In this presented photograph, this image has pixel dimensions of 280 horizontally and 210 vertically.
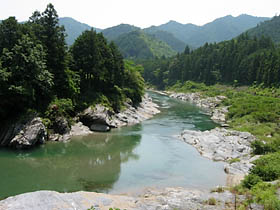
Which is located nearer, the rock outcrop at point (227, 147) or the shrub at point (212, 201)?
the shrub at point (212, 201)

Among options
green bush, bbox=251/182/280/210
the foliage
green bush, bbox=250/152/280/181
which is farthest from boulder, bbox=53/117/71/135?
green bush, bbox=251/182/280/210

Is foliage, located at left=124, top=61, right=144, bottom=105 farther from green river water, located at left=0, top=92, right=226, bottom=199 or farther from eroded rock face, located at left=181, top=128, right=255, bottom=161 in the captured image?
eroded rock face, located at left=181, top=128, right=255, bottom=161

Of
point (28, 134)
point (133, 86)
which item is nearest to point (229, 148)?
point (28, 134)

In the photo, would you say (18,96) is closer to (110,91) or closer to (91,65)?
(91,65)

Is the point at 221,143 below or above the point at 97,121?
below

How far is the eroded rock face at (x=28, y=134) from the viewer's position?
3316cm

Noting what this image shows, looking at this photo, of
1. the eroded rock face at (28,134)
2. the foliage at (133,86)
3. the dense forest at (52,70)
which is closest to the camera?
the eroded rock face at (28,134)

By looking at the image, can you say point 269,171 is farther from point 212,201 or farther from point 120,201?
point 120,201

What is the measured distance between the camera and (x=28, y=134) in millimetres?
33875

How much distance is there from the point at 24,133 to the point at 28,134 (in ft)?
1.68

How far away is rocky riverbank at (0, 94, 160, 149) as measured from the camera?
33.8 m

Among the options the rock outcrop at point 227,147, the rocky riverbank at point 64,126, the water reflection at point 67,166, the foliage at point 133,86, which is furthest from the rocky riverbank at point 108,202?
the foliage at point 133,86

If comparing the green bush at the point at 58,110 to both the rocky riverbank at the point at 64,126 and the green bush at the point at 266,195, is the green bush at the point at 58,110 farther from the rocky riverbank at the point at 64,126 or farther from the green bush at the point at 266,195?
the green bush at the point at 266,195

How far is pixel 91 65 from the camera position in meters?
52.4
